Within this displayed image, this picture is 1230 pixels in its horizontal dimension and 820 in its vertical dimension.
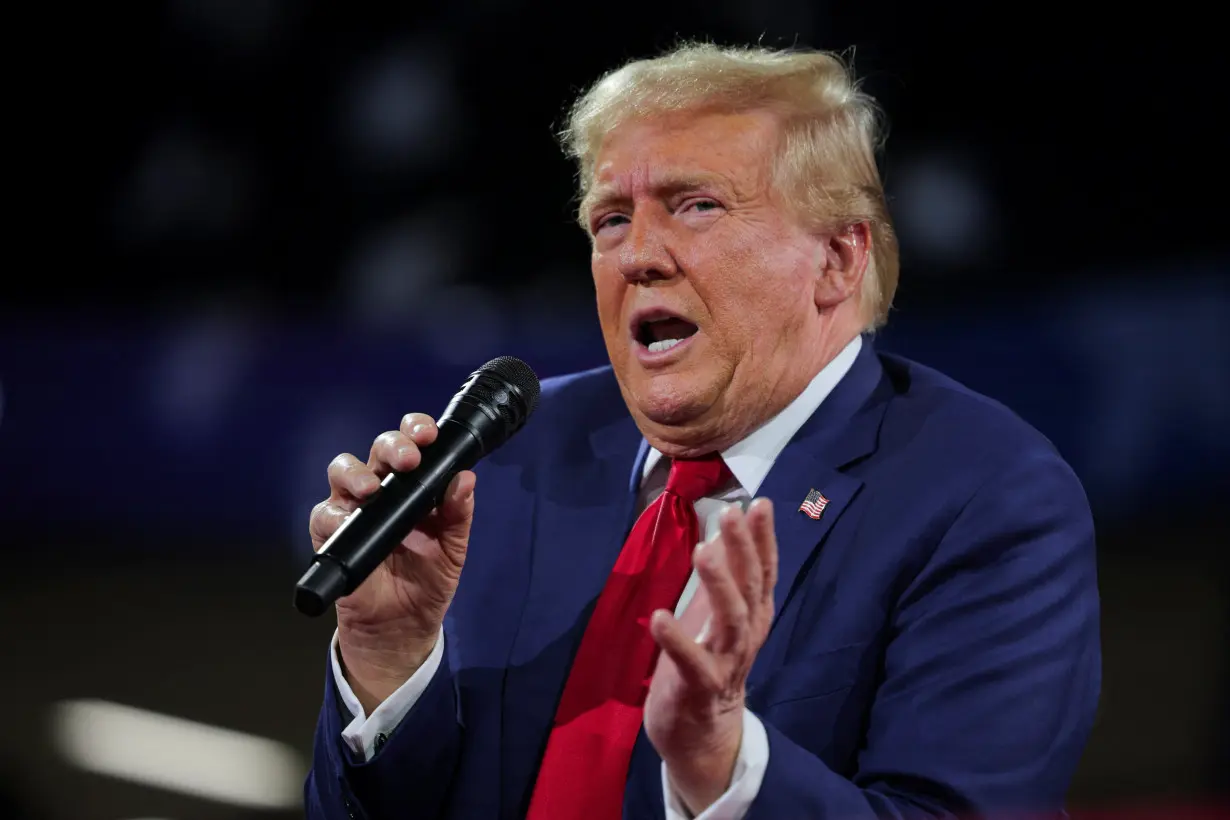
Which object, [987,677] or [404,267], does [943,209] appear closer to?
[404,267]

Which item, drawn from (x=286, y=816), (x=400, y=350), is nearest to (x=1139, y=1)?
(x=400, y=350)

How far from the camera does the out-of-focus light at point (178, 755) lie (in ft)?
8.00

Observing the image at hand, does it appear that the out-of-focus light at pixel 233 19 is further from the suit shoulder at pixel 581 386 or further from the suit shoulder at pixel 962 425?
the suit shoulder at pixel 962 425

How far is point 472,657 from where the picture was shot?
1689 millimetres

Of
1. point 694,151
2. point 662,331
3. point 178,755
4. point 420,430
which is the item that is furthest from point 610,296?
point 178,755

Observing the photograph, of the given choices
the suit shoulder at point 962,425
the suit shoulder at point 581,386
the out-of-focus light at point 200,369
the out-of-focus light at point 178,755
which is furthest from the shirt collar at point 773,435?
the out-of-focus light at point 200,369

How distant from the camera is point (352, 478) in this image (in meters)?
1.33

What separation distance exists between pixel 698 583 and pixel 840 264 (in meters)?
0.53

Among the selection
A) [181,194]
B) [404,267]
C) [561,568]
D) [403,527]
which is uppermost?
[181,194]

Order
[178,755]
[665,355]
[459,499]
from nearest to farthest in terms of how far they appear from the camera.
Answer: [459,499] < [665,355] < [178,755]

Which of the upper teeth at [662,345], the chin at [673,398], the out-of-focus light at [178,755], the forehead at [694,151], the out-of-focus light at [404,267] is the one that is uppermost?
the out-of-focus light at [404,267]

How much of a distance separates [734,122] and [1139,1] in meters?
1.32

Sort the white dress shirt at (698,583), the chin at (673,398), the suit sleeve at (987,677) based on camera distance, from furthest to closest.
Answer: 1. the chin at (673,398)
2. the suit sleeve at (987,677)
3. the white dress shirt at (698,583)

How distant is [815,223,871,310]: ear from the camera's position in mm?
1767
